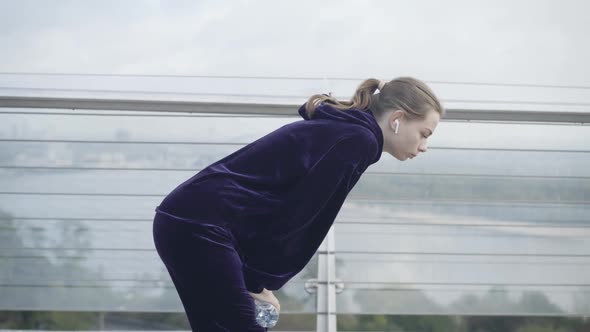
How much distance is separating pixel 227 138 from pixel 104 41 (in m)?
10.9

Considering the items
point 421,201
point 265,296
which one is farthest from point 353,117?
point 421,201

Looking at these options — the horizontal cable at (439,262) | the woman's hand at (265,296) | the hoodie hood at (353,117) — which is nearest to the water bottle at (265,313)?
the woman's hand at (265,296)

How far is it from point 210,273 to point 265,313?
0.62ft

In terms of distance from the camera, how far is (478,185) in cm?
316

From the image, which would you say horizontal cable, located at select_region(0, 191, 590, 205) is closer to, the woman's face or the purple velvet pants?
the woman's face

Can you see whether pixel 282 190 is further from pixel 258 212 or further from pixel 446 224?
pixel 446 224

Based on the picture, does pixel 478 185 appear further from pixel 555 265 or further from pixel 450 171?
pixel 555 265

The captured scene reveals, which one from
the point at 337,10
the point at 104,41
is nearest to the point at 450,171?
the point at 104,41

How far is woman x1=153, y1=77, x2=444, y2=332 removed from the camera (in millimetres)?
1765

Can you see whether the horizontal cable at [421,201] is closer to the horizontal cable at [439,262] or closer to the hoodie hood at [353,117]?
the horizontal cable at [439,262]

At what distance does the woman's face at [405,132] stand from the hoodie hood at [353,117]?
41 mm

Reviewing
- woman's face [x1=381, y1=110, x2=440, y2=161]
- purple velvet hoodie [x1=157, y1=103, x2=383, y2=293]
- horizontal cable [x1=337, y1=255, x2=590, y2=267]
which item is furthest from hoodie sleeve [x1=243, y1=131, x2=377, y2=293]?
horizontal cable [x1=337, y1=255, x2=590, y2=267]

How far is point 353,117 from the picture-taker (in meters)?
1.84

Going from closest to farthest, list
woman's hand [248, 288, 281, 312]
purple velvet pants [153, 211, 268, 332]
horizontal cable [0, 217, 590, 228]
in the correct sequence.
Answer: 1. purple velvet pants [153, 211, 268, 332]
2. woman's hand [248, 288, 281, 312]
3. horizontal cable [0, 217, 590, 228]
